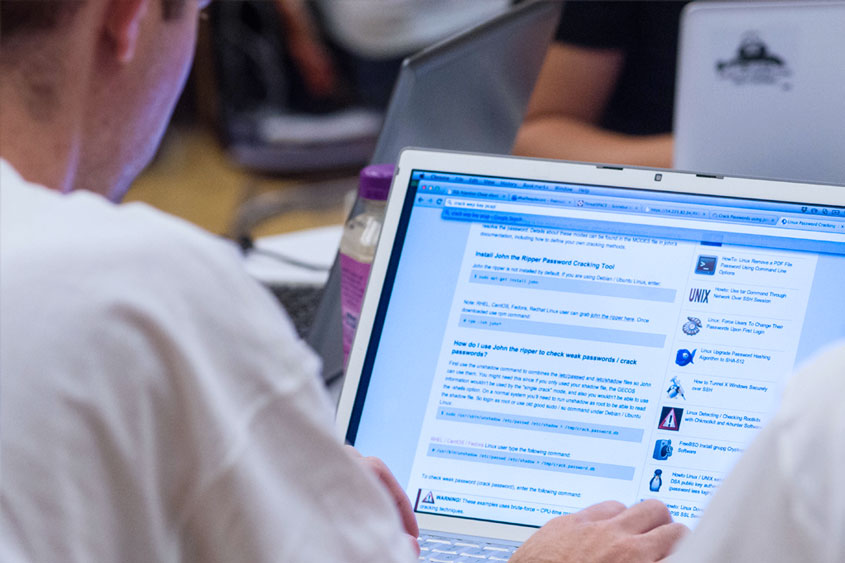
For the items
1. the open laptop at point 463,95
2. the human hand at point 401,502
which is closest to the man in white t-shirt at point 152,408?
the human hand at point 401,502

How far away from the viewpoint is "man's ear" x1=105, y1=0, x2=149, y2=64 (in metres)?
0.60

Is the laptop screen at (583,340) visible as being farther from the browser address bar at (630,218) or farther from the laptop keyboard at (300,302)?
the laptop keyboard at (300,302)

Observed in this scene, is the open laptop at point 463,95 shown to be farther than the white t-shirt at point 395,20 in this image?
No

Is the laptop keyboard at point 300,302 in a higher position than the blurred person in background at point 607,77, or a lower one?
lower

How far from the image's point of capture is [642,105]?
205 cm

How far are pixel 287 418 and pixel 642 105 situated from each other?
67.4 inches

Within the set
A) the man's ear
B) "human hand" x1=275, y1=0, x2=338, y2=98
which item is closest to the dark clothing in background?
the man's ear

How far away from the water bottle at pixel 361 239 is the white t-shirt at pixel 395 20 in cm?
272

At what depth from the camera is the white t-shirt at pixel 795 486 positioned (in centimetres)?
38

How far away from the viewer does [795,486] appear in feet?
1.28

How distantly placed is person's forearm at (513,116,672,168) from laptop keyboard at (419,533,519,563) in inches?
37.4

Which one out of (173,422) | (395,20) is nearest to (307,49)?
(395,20)

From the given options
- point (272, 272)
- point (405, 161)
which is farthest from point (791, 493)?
point (272, 272)

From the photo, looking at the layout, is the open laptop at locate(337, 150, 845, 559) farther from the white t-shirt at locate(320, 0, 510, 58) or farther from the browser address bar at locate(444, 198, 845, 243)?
the white t-shirt at locate(320, 0, 510, 58)
